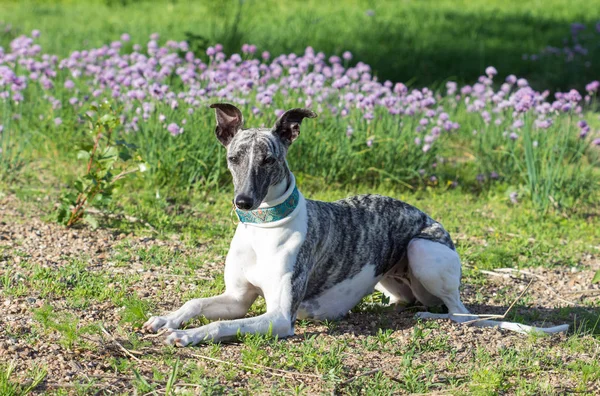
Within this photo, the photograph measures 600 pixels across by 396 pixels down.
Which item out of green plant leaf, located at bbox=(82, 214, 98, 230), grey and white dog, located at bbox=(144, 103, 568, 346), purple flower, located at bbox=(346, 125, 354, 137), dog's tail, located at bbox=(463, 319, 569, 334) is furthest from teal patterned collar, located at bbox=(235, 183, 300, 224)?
purple flower, located at bbox=(346, 125, 354, 137)

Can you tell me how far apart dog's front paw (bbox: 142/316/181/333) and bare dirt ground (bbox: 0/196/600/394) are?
2.1 inches

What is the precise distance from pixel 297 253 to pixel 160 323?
77cm

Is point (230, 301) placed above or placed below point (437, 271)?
below

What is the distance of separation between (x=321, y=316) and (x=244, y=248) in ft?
2.07

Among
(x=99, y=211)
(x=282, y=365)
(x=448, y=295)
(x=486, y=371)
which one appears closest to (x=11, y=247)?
(x=99, y=211)

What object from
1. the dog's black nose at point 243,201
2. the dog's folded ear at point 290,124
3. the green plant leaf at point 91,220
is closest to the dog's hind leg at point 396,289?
the dog's folded ear at point 290,124

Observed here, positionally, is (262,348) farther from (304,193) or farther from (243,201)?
(304,193)

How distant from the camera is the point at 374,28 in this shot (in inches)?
526

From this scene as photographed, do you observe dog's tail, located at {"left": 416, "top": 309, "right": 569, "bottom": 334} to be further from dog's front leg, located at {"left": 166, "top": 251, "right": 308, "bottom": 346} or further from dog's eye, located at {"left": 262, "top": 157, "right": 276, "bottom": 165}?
dog's eye, located at {"left": 262, "top": 157, "right": 276, "bottom": 165}

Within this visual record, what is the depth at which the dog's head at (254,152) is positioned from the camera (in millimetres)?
4137

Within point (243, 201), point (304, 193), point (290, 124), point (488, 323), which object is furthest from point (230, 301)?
point (304, 193)

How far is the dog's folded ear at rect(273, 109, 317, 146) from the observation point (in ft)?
14.7

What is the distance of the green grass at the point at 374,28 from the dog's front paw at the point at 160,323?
6.20 metres

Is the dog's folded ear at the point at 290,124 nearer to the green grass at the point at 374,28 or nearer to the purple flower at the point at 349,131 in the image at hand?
the purple flower at the point at 349,131
